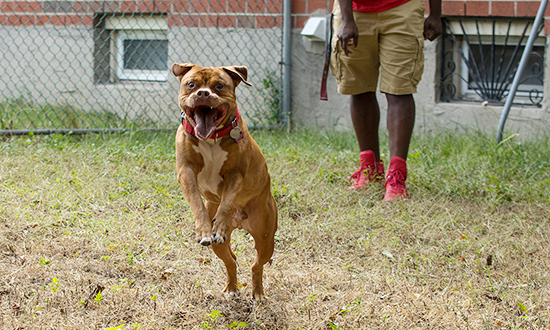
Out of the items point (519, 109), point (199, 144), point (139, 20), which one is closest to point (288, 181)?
point (199, 144)

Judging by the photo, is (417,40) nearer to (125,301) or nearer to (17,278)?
(125,301)

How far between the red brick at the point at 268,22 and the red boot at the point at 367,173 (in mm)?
2221

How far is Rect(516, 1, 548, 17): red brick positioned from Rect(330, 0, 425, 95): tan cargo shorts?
1.73 metres

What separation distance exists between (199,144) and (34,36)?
4.67m

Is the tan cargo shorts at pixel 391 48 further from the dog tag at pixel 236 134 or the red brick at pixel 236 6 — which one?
the red brick at pixel 236 6

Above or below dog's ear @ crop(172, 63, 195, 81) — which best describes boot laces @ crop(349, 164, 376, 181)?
below

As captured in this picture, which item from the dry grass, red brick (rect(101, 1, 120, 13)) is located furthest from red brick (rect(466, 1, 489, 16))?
red brick (rect(101, 1, 120, 13))

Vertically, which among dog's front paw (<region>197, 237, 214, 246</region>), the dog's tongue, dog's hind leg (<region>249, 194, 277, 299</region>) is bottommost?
dog's hind leg (<region>249, 194, 277, 299</region>)

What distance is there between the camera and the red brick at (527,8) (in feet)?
16.6

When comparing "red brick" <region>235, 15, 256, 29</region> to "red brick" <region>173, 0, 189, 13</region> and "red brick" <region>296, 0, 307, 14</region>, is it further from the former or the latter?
"red brick" <region>173, 0, 189, 13</region>

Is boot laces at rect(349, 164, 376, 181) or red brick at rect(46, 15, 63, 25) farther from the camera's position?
red brick at rect(46, 15, 63, 25)

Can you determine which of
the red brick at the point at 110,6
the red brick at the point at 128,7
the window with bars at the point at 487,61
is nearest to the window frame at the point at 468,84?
the window with bars at the point at 487,61

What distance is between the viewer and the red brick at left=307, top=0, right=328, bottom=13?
18.6 ft

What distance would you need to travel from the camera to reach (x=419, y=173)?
14.2ft
